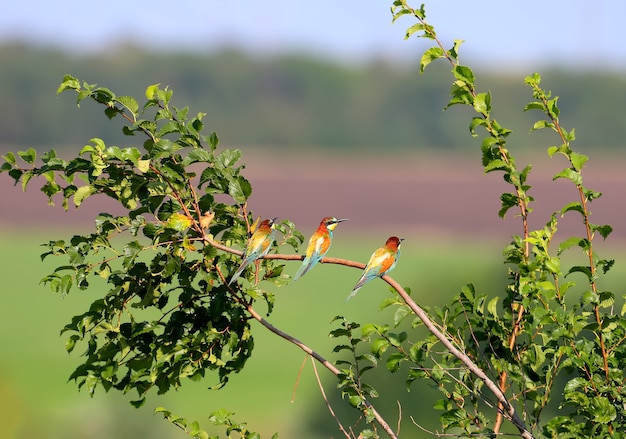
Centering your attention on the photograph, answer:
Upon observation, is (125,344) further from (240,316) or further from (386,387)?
(386,387)

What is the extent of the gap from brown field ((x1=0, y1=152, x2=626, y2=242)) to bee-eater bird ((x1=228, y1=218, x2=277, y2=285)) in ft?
181

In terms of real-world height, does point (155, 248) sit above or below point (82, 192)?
below

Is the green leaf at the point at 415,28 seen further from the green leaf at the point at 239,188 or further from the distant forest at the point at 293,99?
the distant forest at the point at 293,99

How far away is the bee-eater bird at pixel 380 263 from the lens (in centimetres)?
486

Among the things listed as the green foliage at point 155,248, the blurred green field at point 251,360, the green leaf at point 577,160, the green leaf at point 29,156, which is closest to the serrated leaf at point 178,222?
the green foliage at point 155,248

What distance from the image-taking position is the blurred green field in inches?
980

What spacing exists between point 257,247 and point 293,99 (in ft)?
296

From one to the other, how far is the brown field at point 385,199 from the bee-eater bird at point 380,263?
54478 mm

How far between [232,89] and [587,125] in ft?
93.7

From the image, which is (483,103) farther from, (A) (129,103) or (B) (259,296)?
(A) (129,103)

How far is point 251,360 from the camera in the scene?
52156mm

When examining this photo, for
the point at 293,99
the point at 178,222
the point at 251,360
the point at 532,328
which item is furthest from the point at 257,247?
the point at 293,99

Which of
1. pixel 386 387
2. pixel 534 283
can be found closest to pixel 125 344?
pixel 534 283

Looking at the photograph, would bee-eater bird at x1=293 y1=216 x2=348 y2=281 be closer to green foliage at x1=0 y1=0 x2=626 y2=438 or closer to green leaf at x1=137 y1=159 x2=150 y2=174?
green foliage at x1=0 y1=0 x2=626 y2=438
